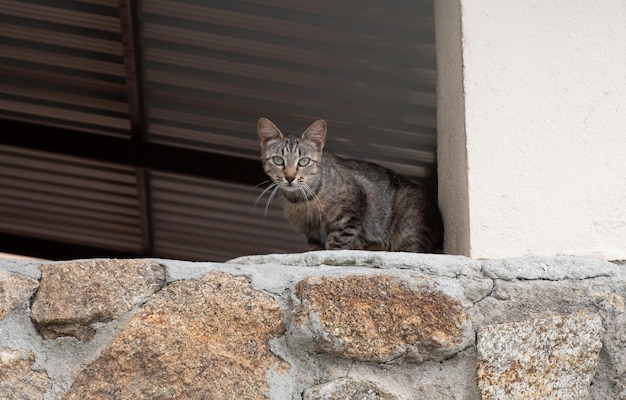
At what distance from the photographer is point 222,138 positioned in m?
6.87

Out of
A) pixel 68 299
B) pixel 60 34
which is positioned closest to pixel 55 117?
pixel 60 34

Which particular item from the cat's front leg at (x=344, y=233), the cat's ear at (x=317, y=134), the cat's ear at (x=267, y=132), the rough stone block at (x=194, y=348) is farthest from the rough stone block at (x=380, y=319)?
the cat's ear at (x=267, y=132)

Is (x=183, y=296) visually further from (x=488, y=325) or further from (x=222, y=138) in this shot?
(x=222, y=138)

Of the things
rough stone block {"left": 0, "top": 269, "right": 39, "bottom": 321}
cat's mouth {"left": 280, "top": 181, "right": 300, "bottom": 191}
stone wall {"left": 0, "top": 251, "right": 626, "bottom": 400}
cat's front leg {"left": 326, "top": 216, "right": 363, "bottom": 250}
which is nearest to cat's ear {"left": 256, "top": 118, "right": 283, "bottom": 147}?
cat's mouth {"left": 280, "top": 181, "right": 300, "bottom": 191}

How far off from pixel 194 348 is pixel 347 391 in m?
0.43

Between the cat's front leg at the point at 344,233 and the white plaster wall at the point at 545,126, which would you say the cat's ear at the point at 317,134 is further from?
the white plaster wall at the point at 545,126

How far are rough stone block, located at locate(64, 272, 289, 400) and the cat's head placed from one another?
195 centimetres

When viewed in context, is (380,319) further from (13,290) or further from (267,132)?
(267,132)

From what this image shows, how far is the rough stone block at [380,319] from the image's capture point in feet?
8.14

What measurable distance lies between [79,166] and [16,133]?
731mm

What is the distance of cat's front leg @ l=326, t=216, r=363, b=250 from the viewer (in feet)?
14.0

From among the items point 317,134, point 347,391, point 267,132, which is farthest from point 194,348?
point 267,132

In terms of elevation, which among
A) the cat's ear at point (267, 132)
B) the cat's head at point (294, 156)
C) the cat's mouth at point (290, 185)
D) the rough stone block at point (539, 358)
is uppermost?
the cat's ear at point (267, 132)

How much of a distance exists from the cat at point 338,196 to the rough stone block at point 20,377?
198cm
